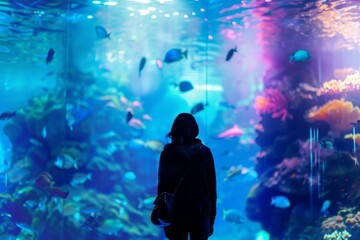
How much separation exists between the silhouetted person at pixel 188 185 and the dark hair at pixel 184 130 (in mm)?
14

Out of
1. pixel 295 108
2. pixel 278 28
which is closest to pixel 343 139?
pixel 295 108

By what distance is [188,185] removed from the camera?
3295mm

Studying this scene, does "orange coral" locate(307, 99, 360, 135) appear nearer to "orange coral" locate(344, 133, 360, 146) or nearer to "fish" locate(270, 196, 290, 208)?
"orange coral" locate(344, 133, 360, 146)

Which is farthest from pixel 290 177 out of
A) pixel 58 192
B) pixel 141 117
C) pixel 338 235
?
pixel 141 117

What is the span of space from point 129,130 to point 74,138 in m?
3.25

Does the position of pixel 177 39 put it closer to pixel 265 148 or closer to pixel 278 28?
pixel 278 28

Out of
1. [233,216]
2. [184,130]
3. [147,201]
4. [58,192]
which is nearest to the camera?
[184,130]

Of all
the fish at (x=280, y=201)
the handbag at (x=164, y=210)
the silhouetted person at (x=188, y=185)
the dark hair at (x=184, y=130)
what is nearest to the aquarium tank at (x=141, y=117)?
the fish at (x=280, y=201)

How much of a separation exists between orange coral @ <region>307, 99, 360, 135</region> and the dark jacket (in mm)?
8792

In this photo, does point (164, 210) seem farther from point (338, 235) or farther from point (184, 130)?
point (338, 235)

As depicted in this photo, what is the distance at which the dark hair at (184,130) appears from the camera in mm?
3414

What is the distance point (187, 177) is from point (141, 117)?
15.4 meters

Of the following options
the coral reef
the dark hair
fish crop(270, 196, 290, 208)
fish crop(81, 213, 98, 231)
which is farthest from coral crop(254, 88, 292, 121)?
the dark hair

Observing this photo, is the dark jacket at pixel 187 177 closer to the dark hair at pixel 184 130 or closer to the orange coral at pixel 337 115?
the dark hair at pixel 184 130
